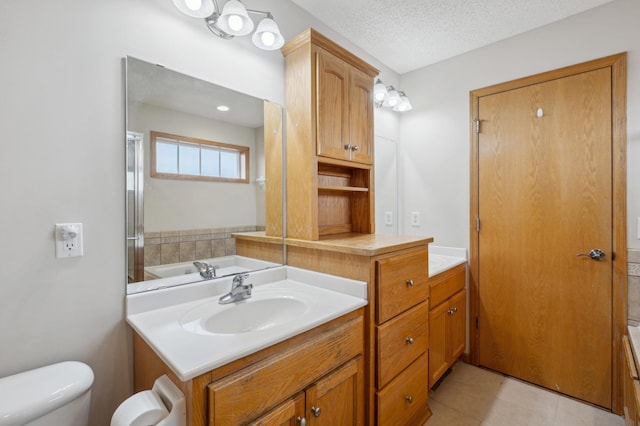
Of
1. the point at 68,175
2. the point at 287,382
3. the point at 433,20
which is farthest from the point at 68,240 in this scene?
the point at 433,20

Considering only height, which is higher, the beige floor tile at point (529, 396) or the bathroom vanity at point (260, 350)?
the bathroom vanity at point (260, 350)

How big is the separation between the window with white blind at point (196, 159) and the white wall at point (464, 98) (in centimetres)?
172

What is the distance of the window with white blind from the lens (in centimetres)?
131

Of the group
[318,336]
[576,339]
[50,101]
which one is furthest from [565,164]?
[50,101]

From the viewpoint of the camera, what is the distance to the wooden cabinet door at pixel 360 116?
1.86 m

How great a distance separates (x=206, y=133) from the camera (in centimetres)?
147

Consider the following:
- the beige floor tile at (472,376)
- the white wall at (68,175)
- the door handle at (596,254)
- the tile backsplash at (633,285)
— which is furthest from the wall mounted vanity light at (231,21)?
the beige floor tile at (472,376)

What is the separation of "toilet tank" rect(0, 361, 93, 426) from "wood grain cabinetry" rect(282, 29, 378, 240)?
1.08 metres

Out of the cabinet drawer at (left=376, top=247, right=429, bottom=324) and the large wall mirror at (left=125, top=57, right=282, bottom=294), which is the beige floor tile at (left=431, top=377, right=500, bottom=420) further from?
the large wall mirror at (left=125, top=57, right=282, bottom=294)

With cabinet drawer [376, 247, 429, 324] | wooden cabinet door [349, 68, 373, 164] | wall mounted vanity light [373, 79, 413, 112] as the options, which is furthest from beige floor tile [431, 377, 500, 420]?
wall mounted vanity light [373, 79, 413, 112]

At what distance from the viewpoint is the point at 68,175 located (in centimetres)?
108

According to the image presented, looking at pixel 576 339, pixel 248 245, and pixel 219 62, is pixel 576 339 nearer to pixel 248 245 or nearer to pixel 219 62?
pixel 248 245

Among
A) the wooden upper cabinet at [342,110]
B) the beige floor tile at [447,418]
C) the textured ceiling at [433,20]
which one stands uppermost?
the textured ceiling at [433,20]

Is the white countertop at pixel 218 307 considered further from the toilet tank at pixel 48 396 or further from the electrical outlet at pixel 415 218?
the electrical outlet at pixel 415 218
